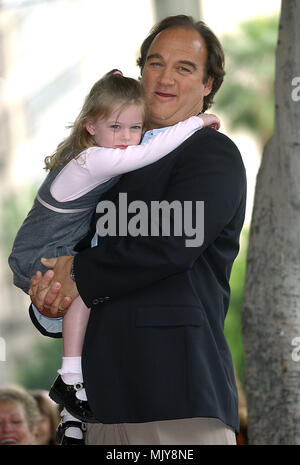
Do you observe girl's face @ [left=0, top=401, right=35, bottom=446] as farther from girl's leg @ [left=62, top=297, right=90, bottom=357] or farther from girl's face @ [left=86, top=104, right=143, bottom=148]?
girl's face @ [left=86, top=104, right=143, bottom=148]

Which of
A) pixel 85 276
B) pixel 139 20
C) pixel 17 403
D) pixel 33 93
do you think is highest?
pixel 139 20

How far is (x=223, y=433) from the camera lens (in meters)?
2.53

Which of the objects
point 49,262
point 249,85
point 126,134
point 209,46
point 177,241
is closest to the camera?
point 177,241

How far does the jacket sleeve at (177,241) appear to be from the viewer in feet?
8.14

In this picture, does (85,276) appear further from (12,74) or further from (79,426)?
(12,74)

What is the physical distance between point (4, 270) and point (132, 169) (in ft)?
63.2

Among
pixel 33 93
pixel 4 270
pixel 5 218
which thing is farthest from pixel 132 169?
pixel 33 93

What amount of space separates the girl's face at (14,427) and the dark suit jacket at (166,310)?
201 centimetres

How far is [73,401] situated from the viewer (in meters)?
2.68

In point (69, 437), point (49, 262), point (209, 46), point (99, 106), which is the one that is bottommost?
point (69, 437)

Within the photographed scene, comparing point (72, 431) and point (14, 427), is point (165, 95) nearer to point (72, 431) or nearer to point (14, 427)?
point (72, 431)

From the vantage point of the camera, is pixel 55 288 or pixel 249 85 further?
pixel 249 85

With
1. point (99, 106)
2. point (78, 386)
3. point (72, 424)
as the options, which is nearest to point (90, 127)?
point (99, 106)

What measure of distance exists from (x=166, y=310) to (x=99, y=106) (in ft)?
2.49
